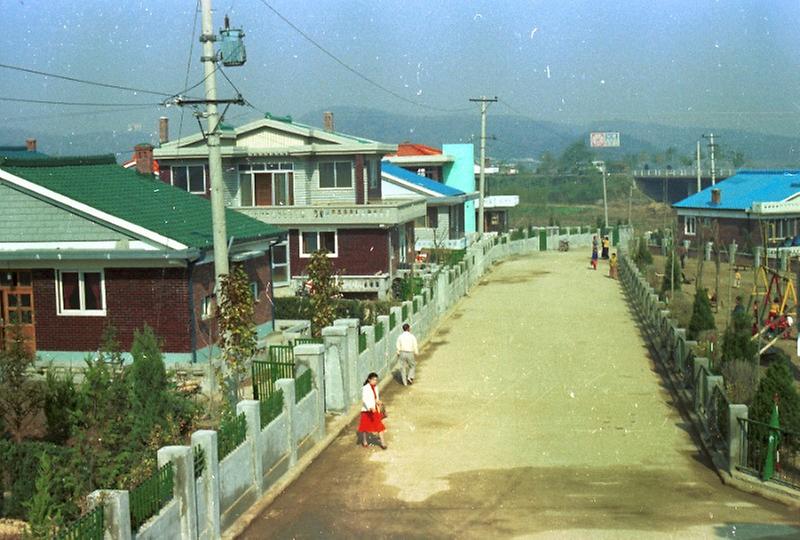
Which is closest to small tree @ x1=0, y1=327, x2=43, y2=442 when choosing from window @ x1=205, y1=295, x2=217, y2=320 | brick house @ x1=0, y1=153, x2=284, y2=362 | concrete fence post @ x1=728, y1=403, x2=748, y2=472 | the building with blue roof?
brick house @ x1=0, y1=153, x2=284, y2=362

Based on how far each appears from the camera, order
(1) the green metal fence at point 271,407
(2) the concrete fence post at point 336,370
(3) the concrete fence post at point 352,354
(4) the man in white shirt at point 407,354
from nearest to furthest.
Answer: (1) the green metal fence at point 271,407, (2) the concrete fence post at point 336,370, (3) the concrete fence post at point 352,354, (4) the man in white shirt at point 407,354

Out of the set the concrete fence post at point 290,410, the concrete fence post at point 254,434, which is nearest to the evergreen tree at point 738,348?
the concrete fence post at point 290,410

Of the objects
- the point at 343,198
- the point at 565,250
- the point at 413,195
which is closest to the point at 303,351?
the point at 343,198

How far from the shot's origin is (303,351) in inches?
690

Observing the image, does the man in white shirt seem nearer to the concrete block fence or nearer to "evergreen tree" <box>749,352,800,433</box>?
the concrete block fence

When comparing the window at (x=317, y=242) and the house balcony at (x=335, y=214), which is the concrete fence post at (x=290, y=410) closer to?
the house balcony at (x=335, y=214)

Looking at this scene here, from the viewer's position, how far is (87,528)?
902cm

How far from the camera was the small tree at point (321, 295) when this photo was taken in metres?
25.2

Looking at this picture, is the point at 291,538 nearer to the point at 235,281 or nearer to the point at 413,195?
the point at 235,281

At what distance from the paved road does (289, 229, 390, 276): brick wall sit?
1324 centimetres

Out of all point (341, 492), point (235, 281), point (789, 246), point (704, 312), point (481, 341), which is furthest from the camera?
point (789, 246)

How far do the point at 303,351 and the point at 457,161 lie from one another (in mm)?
54536

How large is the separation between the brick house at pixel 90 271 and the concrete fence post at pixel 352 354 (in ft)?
13.0

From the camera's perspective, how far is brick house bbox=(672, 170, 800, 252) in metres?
54.3
